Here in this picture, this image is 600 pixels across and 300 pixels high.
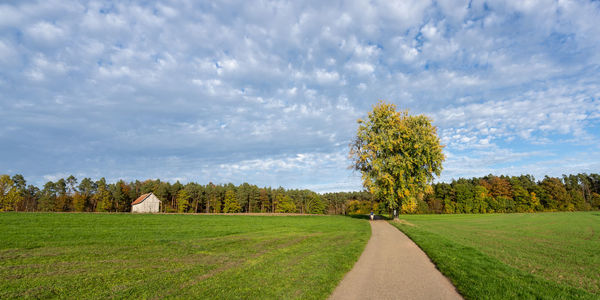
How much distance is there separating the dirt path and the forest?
74.6 meters

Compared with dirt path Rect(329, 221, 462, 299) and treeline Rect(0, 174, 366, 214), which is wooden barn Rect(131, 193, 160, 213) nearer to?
treeline Rect(0, 174, 366, 214)

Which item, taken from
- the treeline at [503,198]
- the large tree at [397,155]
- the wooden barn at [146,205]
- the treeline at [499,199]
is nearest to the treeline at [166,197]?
the wooden barn at [146,205]

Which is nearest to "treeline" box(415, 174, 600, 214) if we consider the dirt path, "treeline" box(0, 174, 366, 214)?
"treeline" box(0, 174, 366, 214)

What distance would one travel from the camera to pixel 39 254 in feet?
33.2

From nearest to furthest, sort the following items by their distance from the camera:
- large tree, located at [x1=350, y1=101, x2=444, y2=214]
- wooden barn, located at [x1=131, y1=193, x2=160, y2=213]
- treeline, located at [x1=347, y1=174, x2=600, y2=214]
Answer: large tree, located at [x1=350, y1=101, x2=444, y2=214] → wooden barn, located at [x1=131, y1=193, x2=160, y2=213] → treeline, located at [x1=347, y1=174, x2=600, y2=214]

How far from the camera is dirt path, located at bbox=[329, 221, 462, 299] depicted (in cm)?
640

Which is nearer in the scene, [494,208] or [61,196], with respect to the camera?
[494,208]

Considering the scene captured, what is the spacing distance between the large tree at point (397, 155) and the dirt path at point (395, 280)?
823 inches

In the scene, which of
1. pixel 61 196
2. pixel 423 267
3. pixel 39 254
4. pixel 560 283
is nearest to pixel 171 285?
pixel 39 254

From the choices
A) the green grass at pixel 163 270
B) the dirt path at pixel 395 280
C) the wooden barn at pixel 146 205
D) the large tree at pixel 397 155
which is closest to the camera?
the green grass at pixel 163 270

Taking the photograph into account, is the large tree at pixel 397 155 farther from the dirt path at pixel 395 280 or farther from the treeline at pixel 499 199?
the treeline at pixel 499 199

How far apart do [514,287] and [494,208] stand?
322 ft

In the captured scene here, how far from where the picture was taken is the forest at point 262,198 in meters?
85.2

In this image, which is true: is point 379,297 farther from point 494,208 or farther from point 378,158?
point 494,208
